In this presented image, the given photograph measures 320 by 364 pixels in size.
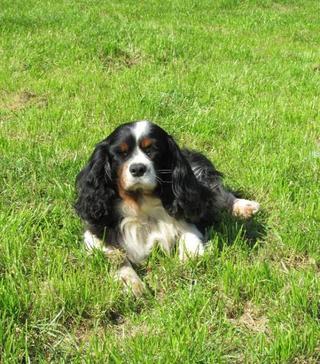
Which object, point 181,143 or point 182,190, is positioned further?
point 181,143

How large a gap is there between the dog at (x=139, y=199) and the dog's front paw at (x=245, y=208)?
54cm

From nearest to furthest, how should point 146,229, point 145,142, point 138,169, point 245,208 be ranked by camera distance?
point 138,169 → point 145,142 → point 146,229 → point 245,208

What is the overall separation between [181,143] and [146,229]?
2117mm

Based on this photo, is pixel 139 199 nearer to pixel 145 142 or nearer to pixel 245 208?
pixel 145 142

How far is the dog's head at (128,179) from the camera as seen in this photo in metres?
3.77

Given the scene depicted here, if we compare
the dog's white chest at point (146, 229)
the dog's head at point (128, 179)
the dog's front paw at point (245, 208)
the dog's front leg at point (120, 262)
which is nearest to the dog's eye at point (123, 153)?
the dog's head at point (128, 179)

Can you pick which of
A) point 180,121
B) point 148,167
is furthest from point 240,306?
point 180,121

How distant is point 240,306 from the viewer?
11.0 ft

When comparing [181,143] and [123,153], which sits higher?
[123,153]

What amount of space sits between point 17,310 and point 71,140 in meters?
2.86

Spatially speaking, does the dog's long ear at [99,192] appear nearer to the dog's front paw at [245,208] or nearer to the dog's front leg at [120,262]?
the dog's front leg at [120,262]

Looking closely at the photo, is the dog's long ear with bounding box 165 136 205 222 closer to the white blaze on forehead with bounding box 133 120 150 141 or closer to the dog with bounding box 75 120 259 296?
the dog with bounding box 75 120 259 296

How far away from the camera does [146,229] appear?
402cm

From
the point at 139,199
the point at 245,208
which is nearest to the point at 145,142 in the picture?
the point at 139,199
